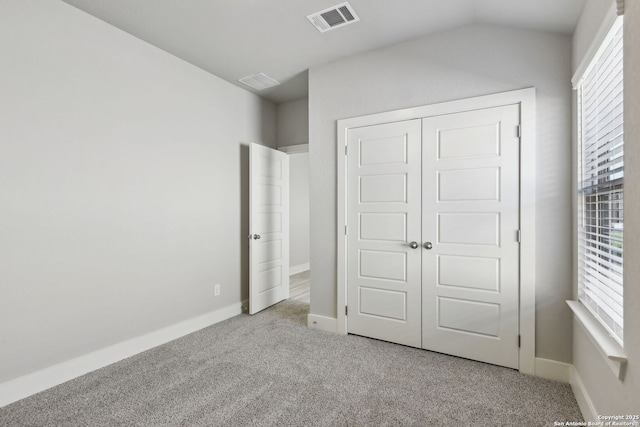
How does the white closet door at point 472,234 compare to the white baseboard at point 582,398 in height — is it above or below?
above

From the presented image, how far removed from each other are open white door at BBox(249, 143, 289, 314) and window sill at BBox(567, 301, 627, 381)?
2993 millimetres

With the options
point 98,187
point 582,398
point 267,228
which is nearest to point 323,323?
point 267,228

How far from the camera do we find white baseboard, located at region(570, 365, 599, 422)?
1.66m

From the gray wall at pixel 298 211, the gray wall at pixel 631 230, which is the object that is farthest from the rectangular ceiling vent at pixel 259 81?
the gray wall at pixel 631 230

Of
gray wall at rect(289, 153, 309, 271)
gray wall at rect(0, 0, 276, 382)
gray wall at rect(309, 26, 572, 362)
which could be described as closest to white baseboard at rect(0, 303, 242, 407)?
gray wall at rect(0, 0, 276, 382)

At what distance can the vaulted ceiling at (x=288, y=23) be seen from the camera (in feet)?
7.18

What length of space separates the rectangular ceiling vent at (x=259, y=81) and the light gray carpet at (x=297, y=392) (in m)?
2.82

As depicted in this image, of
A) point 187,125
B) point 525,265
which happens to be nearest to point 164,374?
point 187,125

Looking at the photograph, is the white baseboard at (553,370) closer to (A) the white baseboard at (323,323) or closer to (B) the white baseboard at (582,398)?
(B) the white baseboard at (582,398)

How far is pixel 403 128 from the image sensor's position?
8.98 ft

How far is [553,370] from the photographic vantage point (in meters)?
2.21

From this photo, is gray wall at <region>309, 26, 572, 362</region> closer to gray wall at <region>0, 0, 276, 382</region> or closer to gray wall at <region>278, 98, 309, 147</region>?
gray wall at <region>278, 98, 309, 147</region>

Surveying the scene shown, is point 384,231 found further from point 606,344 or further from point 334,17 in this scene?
point 334,17

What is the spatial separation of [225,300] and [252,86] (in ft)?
8.41
